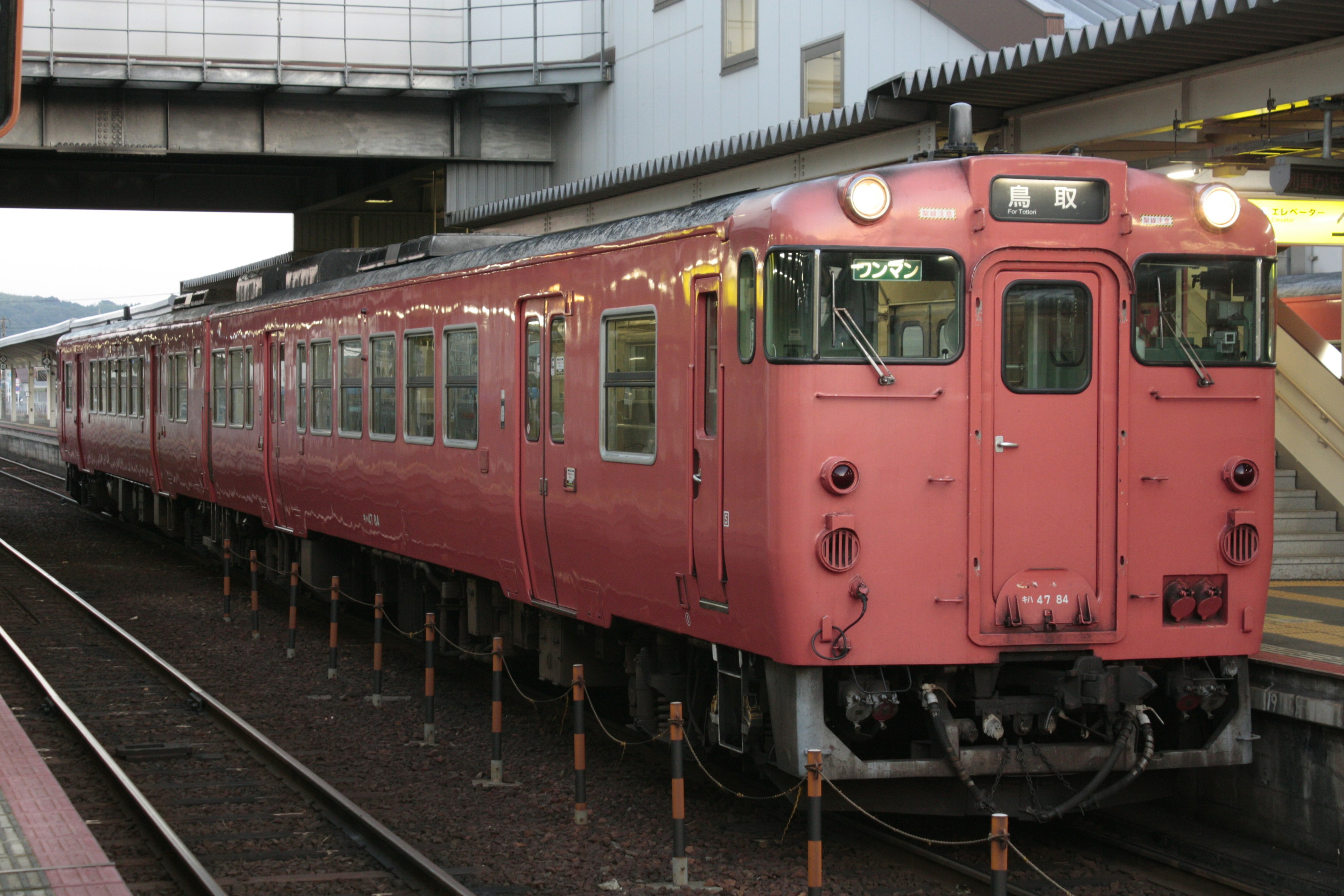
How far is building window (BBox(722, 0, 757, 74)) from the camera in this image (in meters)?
20.5

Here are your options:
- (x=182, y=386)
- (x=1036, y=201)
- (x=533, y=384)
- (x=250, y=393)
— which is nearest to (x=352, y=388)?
(x=250, y=393)

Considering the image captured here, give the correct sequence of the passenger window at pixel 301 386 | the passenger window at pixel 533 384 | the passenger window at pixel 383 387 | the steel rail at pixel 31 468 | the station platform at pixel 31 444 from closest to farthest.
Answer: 1. the passenger window at pixel 533 384
2. the passenger window at pixel 383 387
3. the passenger window at pixel 301 386
4. the steel rail at pixel 31 468
5. the station platform at pixel 31 444

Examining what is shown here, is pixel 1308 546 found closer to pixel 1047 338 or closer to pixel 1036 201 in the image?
pixel 1047 338

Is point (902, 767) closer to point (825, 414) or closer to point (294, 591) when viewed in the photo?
point (825, 414)

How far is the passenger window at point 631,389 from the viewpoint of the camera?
8141 mm

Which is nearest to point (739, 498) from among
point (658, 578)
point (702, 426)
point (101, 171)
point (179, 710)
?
point (702, 426)

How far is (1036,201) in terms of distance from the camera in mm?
7070

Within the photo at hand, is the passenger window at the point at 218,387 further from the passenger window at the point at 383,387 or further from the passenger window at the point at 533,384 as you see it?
the passenger window at the point at 533,384

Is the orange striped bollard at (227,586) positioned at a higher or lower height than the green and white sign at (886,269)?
lower

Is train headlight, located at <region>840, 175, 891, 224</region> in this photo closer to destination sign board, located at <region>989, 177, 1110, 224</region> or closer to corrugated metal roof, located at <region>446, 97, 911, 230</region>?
destination sign board, located at <region>989, 177, 1110, 224</region>

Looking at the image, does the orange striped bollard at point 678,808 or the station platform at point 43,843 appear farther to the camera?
the orange striped bollard at point 678,808

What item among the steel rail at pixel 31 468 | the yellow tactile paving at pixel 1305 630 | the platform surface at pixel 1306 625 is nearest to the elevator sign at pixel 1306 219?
the platform surface at pixel 1306 625

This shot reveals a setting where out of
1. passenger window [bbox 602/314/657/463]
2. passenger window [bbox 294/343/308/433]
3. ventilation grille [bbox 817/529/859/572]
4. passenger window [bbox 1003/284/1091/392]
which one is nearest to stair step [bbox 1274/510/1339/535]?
passenger window [bbox 1003/284/1091/392]

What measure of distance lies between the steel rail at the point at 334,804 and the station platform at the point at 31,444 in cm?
2978
